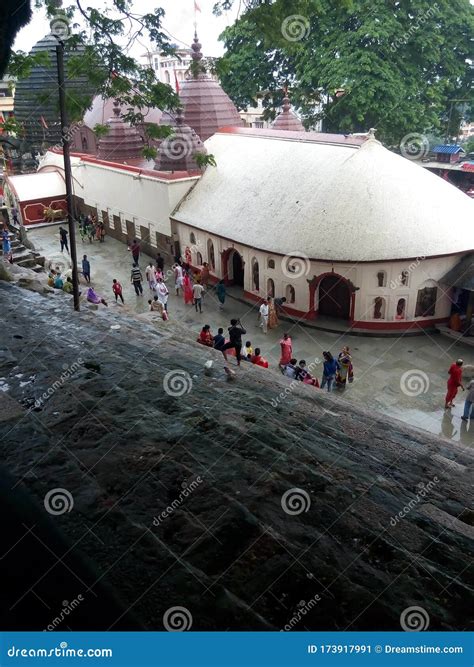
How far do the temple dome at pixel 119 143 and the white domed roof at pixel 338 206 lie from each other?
9.30 metres

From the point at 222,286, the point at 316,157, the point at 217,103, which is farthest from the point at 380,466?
the point at 217,103

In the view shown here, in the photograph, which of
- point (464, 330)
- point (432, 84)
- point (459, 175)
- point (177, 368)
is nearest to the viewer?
point (177, 368)

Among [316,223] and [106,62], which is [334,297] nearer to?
[316,223]

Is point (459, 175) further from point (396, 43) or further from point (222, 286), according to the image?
point (222, 286)

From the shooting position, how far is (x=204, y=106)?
28922mm

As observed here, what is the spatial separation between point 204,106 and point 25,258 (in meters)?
13.1

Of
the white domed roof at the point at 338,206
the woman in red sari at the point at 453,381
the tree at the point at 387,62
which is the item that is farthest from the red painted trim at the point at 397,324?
the tree at the point at 387,62

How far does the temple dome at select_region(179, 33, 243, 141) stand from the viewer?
1128 inches

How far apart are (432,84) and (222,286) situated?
24.7m

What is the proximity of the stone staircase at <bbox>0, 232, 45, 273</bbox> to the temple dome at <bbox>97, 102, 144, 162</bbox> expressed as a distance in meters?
8.69

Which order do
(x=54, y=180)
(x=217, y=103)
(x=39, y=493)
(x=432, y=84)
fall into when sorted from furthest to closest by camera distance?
(x=432, y=84) < (x=54, y=180) < (x=217, y=103) < (x=39, y=493)

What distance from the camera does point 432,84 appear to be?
35.3 meters

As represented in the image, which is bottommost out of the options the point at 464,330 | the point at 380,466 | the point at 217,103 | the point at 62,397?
the point at 464,330

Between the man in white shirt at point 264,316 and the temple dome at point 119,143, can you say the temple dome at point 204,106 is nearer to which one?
the temple dome at point 119,143
